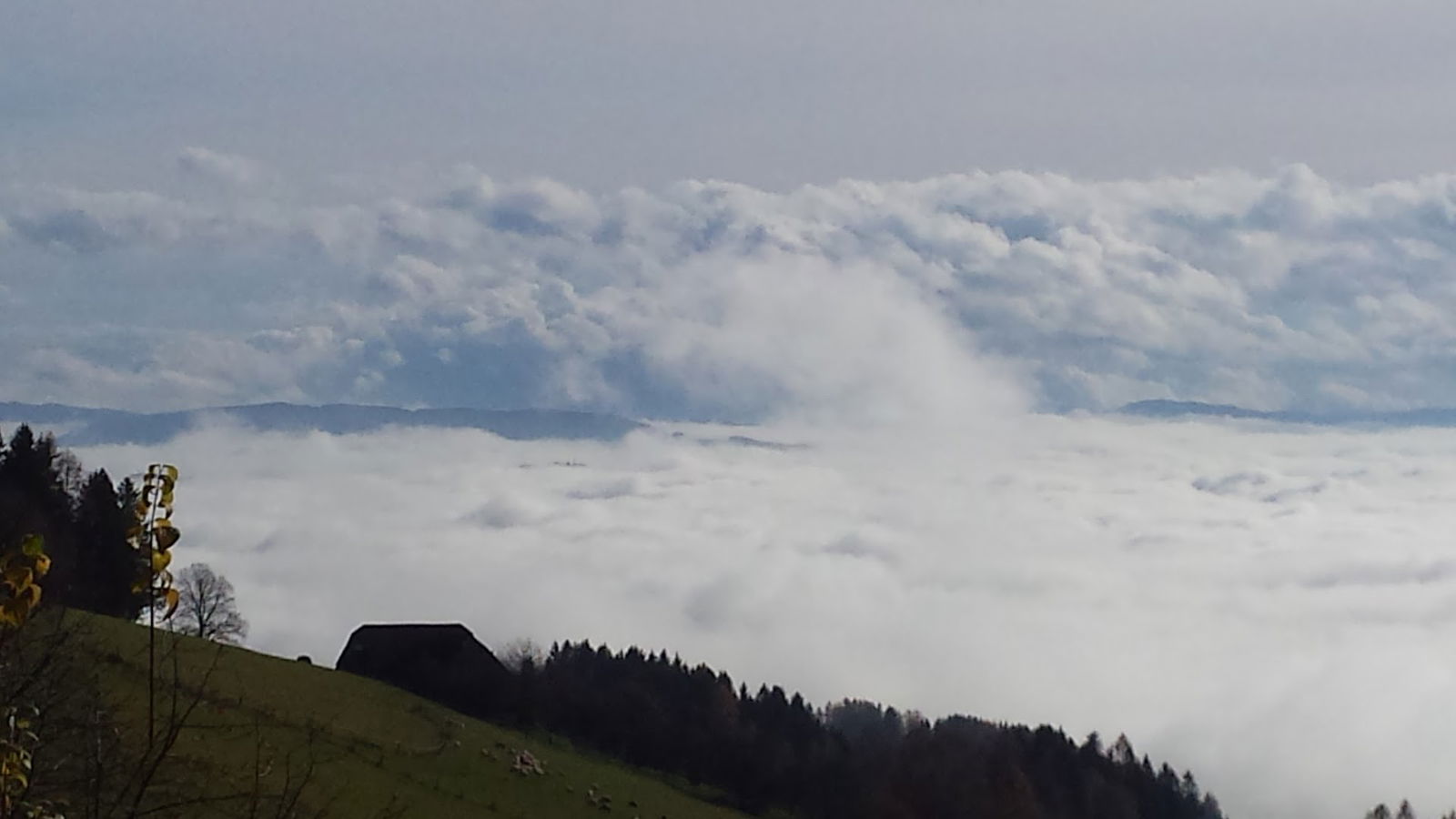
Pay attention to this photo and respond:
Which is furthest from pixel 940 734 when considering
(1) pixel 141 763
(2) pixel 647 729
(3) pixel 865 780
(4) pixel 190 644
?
(1) pixel 141 763

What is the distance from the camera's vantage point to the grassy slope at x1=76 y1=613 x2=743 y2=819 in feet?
115

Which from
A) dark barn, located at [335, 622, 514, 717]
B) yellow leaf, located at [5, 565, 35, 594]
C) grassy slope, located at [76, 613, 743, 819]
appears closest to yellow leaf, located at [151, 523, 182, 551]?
yellow leaf, located at [5, 565, 35, 594]

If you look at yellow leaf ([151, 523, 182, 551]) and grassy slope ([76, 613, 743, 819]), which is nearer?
yellow leaf ([151, 523, 182, 551])

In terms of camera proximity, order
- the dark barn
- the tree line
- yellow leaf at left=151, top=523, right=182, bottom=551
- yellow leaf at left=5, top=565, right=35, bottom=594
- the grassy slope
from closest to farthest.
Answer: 1. yellow leaf at left=5, top=565, right=35, bottom=594
2. yellow leaf at left=151, top=523, right=182, bottom=551
3. the grassy slope
4. the dark barn
5. the tree line

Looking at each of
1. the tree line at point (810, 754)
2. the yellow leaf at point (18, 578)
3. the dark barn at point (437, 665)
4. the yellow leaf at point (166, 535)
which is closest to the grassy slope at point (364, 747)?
the dark barn at point (437, 665)

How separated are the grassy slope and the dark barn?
5.56m

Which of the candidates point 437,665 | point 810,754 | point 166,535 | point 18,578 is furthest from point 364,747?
point 18,578

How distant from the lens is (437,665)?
209ft

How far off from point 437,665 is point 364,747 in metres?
21.4

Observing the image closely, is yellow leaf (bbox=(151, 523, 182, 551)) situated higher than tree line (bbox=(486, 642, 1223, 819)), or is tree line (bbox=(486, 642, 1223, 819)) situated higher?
tree line (bbox=(486, 642, 1223, 819))

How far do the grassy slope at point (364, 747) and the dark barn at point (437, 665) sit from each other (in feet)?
18.2

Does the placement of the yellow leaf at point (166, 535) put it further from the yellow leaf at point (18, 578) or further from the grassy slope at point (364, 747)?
the grassy slope at point (364, 747)

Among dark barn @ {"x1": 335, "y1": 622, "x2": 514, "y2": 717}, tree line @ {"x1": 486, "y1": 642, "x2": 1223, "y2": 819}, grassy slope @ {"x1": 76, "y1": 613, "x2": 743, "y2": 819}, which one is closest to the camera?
grassy slope @ {"x1": 76, "y1": 613, "x2": 743, "y2": 819}

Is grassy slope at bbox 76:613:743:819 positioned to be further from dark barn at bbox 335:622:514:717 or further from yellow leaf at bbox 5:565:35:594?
yellow leaf at bbox 5:565:35:594
